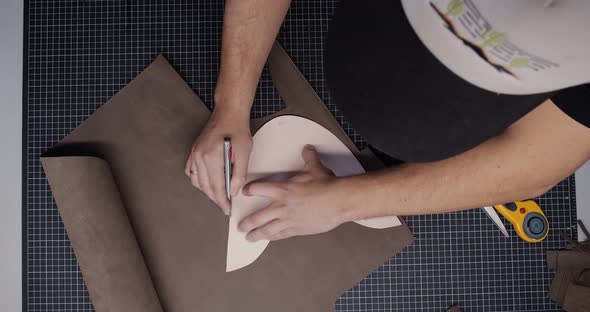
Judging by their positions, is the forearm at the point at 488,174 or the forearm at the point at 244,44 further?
the forearm at the point at 244,44

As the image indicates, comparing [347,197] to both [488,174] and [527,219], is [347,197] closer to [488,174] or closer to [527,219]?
[488,174]

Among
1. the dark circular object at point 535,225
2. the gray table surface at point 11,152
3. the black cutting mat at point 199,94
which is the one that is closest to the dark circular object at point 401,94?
the black cutting mat at point 199,94

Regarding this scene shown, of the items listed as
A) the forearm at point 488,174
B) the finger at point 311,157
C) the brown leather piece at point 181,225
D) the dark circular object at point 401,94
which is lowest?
the brown leather piece at point 181,225

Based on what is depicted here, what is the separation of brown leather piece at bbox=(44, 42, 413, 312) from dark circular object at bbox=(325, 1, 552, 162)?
0.92 feet

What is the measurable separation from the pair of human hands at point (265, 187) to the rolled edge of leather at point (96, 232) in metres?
0.14

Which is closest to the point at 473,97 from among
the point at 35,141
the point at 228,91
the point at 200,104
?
the point at 228,91

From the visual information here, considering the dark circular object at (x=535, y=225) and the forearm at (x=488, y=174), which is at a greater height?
the forearm at (x=488, y=174)

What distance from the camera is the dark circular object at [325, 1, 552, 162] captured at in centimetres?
39

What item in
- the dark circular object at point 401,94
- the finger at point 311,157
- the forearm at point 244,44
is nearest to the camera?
the dark circular object at point 401,94

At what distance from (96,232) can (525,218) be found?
0.75 m

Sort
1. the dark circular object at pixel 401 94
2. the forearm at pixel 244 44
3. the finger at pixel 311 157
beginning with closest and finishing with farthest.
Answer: the dark circular object at pixel 401 94 < the forearm at pixel 244 44 < the finger at pixel 311 157

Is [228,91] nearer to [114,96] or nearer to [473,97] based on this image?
[114,96]

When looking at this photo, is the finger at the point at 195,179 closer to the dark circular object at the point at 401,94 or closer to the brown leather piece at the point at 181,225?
the brown leather piece at the point at 181,225

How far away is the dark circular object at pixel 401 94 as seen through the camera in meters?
0.39
